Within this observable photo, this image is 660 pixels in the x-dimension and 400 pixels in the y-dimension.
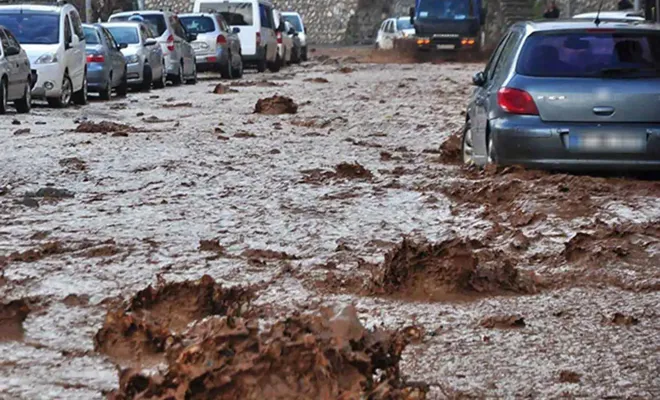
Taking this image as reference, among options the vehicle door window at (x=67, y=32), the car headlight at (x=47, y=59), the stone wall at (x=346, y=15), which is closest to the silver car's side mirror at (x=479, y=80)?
the car headlight at (x=47, y=59)

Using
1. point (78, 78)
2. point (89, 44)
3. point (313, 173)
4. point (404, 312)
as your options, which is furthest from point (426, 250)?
point (89, 44)

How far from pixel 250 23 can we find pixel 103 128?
22.9 metres

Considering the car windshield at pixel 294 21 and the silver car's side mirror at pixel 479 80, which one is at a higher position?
the silver car's side mirror at pixel 479 80

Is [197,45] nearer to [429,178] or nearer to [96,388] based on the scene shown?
[429,178]

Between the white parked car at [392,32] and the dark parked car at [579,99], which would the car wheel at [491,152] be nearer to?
the dark parked car at [579,99]

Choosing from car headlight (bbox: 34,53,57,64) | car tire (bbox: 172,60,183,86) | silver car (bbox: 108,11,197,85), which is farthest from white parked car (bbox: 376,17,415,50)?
car headlight (bbox: 34,53,57,64)

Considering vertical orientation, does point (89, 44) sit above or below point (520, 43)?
below

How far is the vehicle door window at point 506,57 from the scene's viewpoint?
12.9 meters

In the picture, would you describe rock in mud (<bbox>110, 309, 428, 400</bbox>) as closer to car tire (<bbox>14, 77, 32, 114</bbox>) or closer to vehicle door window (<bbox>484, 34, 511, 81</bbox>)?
vehicle door window (<bbox>484, 34, 511, 81</bbox>)

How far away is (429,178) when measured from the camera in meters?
13.5

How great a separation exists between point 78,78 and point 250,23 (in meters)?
16.6

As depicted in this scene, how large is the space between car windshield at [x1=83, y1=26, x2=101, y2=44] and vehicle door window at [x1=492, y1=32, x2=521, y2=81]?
15284mm

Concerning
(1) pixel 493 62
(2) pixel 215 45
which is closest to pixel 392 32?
(2) pixel 215 45

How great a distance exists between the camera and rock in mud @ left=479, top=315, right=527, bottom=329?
23.4ft
